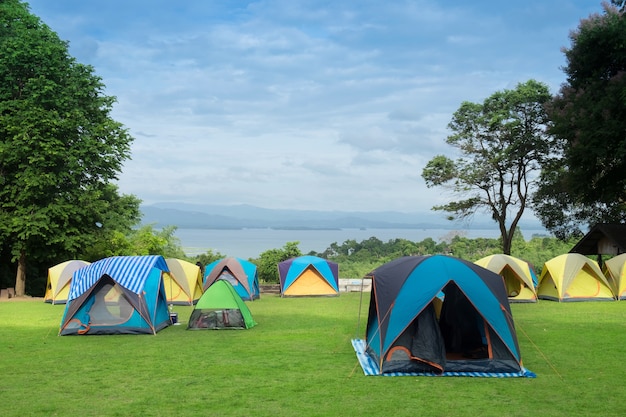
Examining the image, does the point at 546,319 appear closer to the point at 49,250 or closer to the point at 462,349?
the point at 462,349

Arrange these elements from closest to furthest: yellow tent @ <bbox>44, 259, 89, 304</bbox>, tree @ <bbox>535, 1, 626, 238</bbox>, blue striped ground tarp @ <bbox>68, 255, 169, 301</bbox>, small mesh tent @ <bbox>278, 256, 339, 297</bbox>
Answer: blue striped ground tarp @ <bbox>68, 255, 169, 301</bbox>, tree @ <bbox>535, 1, 626, 238</bbox>, yellow tent @ <bbox>44, 259, 89, 304</bbox>, small mesh tent @ <bbox>278, 256, 339, 297</bbox>

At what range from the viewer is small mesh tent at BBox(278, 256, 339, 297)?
2542cm

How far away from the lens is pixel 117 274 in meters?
14.1

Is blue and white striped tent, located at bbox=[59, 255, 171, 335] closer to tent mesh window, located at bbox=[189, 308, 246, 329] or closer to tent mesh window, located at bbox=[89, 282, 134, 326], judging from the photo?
tent mesh window, located at bbox=[89, 282, 134, 326]

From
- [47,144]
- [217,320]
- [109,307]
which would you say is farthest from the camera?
[47,144]

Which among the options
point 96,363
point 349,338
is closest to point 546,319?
point 349,338

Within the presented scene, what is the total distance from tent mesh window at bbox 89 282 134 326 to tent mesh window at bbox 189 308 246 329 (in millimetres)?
1589

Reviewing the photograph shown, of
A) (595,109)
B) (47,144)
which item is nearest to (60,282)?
(47,144)

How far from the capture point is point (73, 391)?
8.62 m

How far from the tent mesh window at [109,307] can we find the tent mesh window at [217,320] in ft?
5.21

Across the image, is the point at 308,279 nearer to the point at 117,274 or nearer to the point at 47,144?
the point at 47,144

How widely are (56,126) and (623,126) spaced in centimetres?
2069

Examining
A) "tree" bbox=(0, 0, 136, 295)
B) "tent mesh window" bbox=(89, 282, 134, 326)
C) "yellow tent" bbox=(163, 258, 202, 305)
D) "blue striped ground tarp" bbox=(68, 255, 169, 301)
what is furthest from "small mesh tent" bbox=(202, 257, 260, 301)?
"tent mesh window" bbox=(89, 282, 134, 326)

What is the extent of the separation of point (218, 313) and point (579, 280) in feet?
44.7
